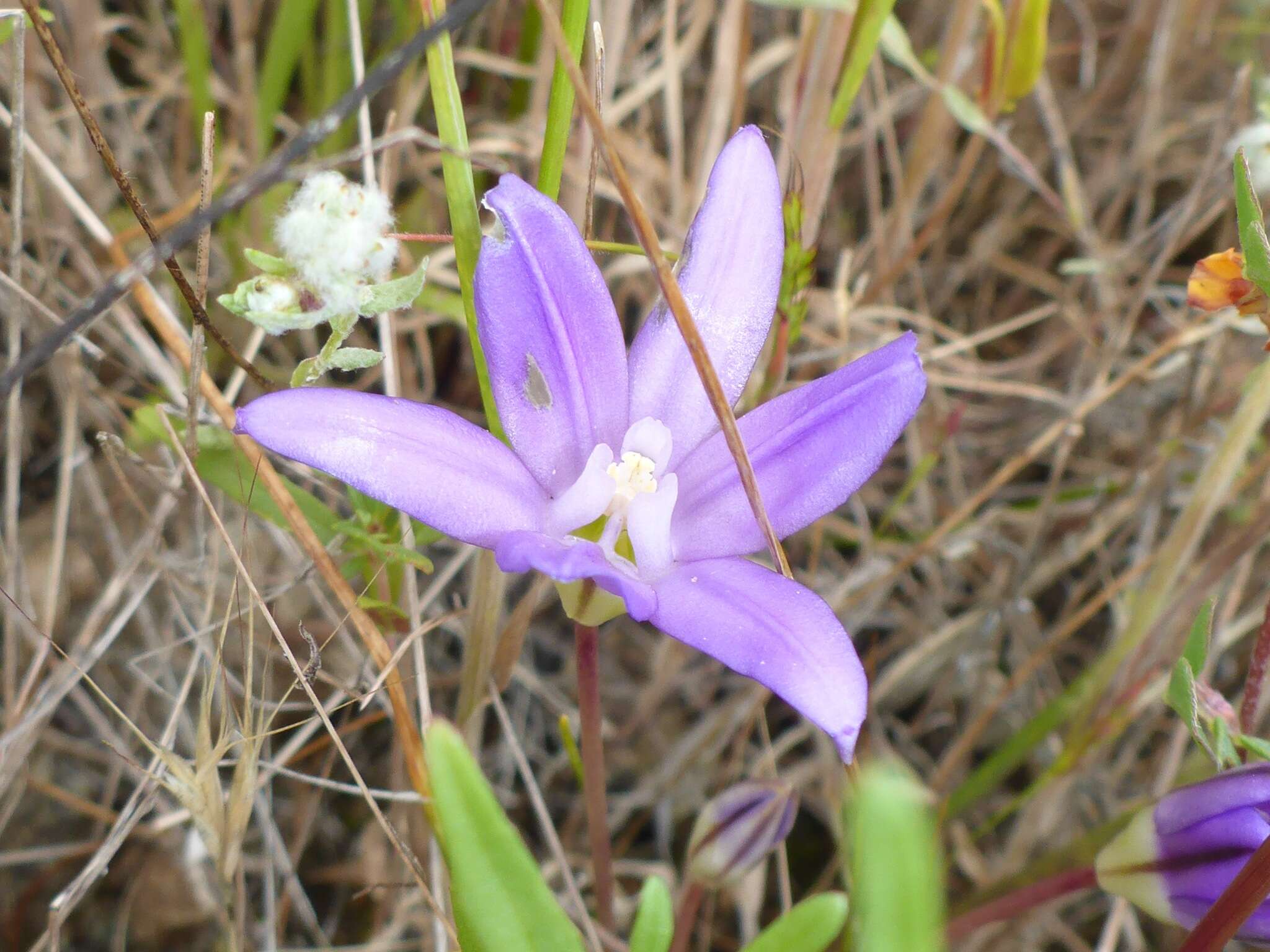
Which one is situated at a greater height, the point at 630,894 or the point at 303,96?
the point at 303,96

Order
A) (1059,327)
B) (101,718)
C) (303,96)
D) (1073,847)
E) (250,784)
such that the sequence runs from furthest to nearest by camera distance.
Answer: (1059,327) < (303,96) < (101,718) < (1073,847) < (250,784)

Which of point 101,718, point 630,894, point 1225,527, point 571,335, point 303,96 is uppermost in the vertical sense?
point 571,335

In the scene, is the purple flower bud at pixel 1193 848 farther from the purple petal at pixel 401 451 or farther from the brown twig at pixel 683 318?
the purple petal at pixel 401 451

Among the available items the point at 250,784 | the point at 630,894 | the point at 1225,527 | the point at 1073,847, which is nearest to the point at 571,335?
the point at 250,784

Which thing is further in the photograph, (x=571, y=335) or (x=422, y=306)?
(x=422, y=306)

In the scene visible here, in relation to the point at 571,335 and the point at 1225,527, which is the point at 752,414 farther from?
the point at 1225,527

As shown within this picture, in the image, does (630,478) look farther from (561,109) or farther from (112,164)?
(112,164)

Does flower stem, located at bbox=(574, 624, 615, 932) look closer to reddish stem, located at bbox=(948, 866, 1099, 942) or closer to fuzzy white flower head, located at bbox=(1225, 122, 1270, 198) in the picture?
reddish stem, located at bbox=(948, 866, 1099, 942)
